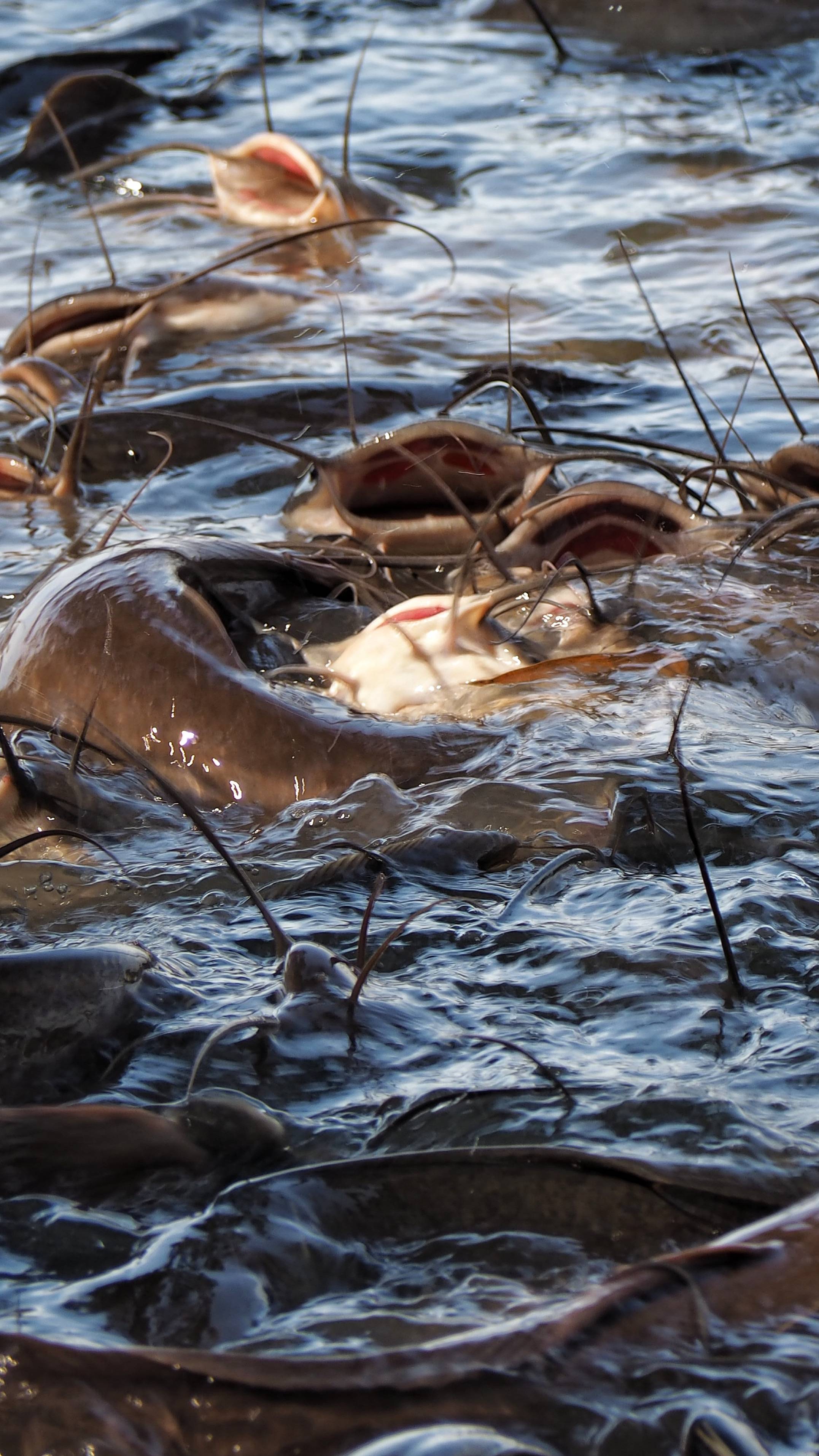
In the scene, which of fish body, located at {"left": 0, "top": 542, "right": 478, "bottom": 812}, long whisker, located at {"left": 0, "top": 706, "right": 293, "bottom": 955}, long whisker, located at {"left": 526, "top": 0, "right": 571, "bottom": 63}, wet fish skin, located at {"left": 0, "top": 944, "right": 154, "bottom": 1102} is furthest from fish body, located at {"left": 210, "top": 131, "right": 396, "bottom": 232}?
wet fish skin, located at {"left": 0, "top": 944, "right": 154, "bottom": 1102}

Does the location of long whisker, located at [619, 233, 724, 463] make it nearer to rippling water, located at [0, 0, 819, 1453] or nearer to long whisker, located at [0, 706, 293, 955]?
rippling water, located at [0, 0, 819, 1453]

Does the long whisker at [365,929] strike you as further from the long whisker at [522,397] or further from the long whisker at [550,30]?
the long whisker at [550,30]

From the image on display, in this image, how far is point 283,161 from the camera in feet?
18.2

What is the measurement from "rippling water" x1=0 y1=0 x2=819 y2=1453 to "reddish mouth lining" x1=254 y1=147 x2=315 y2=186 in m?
0.32

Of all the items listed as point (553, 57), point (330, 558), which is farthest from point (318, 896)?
point (553, 57)

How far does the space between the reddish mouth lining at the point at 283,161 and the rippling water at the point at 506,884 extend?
12.7 inches

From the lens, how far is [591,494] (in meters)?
2.85

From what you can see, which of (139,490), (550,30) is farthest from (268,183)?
(139,490)

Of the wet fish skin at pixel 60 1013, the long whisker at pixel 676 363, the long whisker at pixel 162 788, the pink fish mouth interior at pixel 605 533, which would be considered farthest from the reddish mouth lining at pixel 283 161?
the wet fish skin at pixel 60 1013

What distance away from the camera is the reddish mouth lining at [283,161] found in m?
5.46

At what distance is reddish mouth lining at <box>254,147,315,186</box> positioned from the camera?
17.9 feet

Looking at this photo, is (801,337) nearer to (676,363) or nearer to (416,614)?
(676,363)

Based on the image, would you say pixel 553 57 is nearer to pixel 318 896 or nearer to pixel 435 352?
pixel 435 352

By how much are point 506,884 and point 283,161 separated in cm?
432
